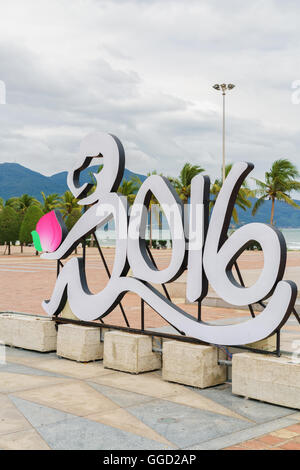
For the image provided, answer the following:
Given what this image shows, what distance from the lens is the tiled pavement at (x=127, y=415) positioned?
552 centimetres

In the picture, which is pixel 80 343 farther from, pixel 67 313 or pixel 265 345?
pixel 265 345

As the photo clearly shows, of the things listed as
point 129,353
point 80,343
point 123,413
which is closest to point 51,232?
point 80,343

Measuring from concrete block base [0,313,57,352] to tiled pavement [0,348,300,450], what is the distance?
4.76 ft

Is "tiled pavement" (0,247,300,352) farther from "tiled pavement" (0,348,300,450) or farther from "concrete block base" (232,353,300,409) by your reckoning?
"tiled pavement" (0,348,300,450)

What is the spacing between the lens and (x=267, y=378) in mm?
6902

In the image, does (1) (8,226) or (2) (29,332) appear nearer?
(2) (29,332)

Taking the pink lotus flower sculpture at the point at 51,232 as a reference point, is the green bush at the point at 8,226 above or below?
above

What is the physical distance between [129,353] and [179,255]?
1.75 metres

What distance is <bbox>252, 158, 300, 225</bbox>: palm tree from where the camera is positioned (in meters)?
48.1

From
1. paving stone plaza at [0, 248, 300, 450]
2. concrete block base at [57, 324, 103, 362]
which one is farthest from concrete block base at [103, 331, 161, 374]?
concrete block base at [57, 324, 103, 362]

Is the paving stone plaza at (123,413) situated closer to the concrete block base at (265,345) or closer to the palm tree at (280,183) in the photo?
the concrete block base at (265,345)

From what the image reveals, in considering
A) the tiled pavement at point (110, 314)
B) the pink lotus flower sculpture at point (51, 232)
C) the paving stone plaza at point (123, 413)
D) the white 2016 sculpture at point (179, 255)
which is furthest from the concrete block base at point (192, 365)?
the pink lotus flower sculpture at point (51, 232)

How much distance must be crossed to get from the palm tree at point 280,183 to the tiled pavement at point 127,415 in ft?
135
